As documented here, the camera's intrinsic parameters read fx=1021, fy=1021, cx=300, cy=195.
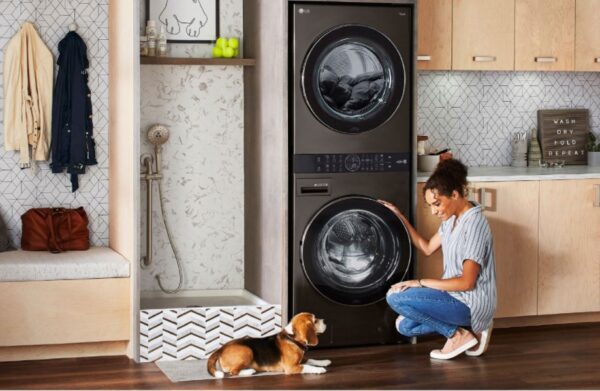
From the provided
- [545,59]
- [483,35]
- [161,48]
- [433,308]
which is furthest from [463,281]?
[161,48]

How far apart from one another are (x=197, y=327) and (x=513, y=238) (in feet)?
5.75

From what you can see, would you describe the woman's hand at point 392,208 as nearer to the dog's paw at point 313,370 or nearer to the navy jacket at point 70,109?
the dog's paw at point 313,370

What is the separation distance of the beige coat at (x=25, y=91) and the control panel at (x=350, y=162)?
1428 mm

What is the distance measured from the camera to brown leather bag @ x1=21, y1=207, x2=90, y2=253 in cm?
520

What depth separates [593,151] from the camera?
20.3 feet

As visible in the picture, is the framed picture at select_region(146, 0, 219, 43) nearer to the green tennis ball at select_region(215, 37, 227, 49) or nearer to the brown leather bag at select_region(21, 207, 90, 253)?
the green tennis ball at select_region(215, 37, 227, 49)

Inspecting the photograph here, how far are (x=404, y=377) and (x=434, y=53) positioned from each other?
187cm

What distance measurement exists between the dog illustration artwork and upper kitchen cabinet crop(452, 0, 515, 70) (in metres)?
1.37

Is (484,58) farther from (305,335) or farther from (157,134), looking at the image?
(305,335)

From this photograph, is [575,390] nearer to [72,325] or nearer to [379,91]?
[379,91]

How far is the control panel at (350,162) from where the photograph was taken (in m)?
4.89

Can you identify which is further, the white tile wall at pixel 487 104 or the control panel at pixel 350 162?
the white tile wall at pixel 487 104

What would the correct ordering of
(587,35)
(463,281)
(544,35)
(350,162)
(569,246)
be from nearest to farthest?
(463,281) < (350,162) < (569,246) < (544,35) < (587,35)

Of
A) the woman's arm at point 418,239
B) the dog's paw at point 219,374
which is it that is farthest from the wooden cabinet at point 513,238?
the dog's paw at point 219,374
